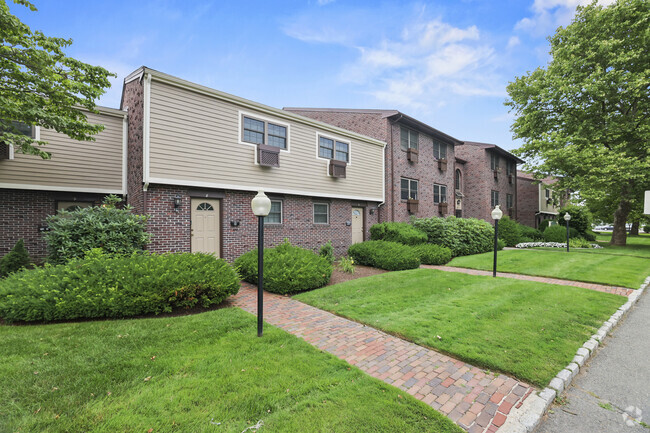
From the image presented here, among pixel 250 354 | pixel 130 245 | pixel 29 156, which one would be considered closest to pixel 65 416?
pixel 250 354

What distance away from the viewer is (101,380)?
10.2ft

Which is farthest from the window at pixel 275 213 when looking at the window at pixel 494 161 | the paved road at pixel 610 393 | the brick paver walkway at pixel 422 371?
the window at pixel 494 161

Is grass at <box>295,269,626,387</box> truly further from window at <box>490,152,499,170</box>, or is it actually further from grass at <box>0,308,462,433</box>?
window at <box>490,152,499,170</box>

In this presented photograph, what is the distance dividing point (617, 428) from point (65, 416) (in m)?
4.98

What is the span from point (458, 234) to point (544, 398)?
1228cm

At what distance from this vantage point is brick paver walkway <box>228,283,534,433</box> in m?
2.83

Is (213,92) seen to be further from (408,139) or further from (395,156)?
(408,139)

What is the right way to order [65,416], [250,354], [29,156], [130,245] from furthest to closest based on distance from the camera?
[29,156], [130,245], [250,354], [65,416]

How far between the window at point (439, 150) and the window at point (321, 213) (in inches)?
379

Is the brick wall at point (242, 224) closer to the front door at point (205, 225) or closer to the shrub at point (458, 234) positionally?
the front door at point (205, 225)

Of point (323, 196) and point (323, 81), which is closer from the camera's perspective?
point (323, 196)

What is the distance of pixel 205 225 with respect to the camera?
9492 millimetres

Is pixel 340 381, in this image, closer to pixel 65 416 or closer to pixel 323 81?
pixel 65 416

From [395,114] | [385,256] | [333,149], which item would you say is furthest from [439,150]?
[385,256]
